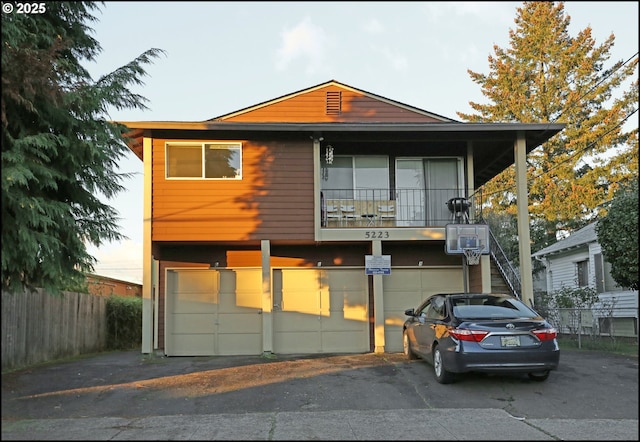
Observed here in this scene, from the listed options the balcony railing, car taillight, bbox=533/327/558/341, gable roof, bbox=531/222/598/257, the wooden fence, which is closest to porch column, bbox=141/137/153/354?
the wooden fence

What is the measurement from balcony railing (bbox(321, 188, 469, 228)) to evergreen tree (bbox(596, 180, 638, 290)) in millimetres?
3682

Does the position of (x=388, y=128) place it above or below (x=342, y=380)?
above

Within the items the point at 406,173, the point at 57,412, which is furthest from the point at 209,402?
the point at 406,173

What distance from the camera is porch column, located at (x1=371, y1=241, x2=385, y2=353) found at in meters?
14.4

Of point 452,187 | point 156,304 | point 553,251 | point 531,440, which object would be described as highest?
point 452,187

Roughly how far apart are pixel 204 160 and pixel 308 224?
308cm

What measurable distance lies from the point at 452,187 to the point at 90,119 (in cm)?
971

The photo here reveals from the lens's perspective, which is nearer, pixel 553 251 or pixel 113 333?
pixel 113 333

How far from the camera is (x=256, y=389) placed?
970cm

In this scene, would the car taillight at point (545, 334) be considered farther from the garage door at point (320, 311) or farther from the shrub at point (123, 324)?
the shrub at point (123, 324)

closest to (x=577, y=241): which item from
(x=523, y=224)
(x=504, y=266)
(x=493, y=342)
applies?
(x=504, y=266)

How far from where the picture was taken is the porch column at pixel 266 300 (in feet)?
46.2

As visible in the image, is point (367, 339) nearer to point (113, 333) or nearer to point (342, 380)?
point (342, 380)

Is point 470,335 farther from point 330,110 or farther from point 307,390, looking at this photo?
point 330,110
